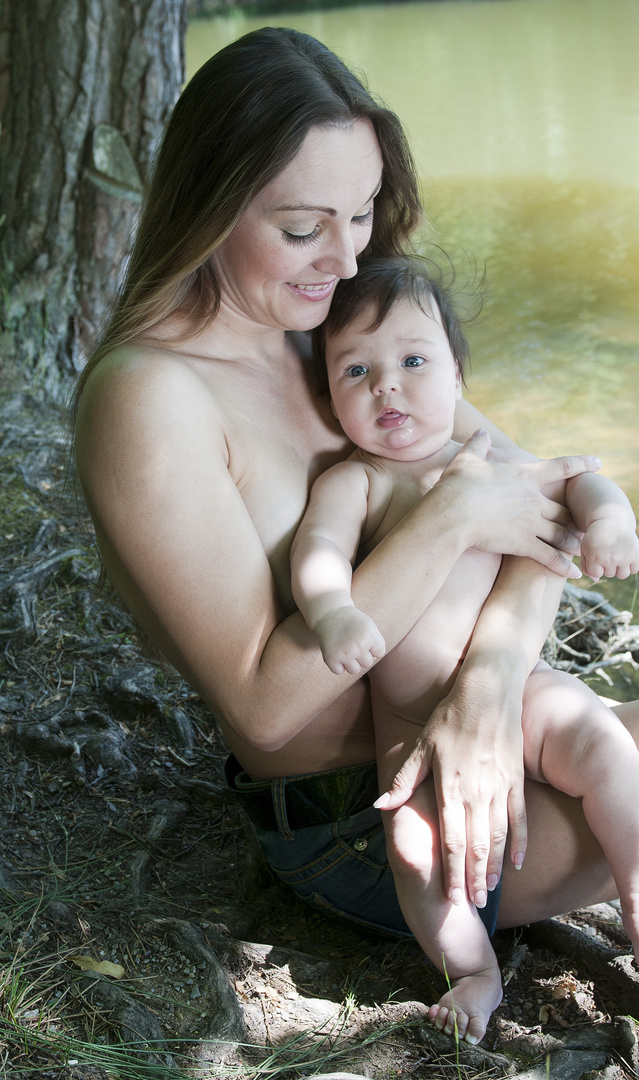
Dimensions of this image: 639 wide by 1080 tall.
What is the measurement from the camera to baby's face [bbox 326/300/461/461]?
69.5 inches

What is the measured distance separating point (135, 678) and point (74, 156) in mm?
2102

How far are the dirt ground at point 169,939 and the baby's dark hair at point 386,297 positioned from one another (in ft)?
3.08

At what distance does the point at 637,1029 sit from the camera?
4.80 feet

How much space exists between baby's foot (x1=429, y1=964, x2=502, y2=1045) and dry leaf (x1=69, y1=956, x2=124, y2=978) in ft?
1.57

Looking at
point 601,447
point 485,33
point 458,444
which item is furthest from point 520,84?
point 458,444

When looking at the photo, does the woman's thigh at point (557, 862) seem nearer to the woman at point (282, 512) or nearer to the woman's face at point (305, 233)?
the woman at point (282, 512)

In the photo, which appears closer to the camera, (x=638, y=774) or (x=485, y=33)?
(x=638, y=774)

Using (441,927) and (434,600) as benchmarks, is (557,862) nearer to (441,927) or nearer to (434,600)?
(441,927)

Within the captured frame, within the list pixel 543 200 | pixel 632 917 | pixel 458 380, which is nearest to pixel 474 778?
pixel 632 917

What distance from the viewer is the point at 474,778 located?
1.48 meters

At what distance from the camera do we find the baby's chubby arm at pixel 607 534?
5.24ft

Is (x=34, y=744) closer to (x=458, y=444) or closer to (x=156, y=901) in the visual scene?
(x=156, y=901)

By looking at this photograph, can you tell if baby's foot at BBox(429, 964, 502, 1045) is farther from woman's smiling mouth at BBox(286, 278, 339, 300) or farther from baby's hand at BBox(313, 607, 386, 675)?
woman's smiling mouth at BBox(286, 278, 339, 300)

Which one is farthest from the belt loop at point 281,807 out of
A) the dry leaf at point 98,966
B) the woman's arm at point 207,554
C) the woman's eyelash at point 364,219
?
the woman's eyelash at point 364,219
